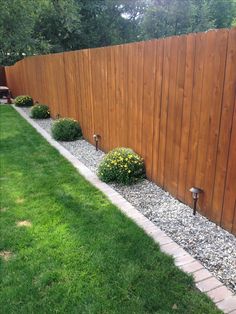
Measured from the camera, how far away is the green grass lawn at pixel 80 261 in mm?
2295

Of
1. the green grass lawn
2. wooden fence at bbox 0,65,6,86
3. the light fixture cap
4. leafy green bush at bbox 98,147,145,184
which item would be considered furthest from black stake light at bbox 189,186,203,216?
wooden fence at bbox 0,65,6,86

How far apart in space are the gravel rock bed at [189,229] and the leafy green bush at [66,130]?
2953mm

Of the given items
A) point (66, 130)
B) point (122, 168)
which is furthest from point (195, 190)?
point (66, 130)

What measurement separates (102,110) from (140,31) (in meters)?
22.6

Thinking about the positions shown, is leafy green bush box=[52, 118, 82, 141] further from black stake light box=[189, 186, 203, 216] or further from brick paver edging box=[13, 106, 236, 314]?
black stake light box=[189, 186, 203, 216]

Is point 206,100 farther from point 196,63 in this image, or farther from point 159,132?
point 159,132

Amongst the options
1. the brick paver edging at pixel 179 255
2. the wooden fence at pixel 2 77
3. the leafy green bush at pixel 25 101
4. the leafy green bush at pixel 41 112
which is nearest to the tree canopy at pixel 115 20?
the wooden fence at pixel 2 77

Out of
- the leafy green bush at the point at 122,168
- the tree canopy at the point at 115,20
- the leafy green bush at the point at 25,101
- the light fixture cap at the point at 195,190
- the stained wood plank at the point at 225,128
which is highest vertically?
the tree canopy at the point at 115,20

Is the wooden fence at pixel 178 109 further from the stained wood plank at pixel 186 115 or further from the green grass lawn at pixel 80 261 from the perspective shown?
the green grass lawn at pixel 80 261

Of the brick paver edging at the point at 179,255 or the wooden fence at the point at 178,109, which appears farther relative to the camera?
the wooden fence at the point at 178,109

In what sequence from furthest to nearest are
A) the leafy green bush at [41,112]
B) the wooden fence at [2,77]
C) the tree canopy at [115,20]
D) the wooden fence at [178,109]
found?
the wooden fence at [2,77] < the tree canopy at [115,20] < the leafy green bush at [41,112] < the wooden fence at [178,109]

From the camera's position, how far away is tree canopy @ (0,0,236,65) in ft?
61.1

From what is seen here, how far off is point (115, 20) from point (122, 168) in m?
23.8

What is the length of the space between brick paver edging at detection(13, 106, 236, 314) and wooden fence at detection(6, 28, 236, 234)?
2.08ft
